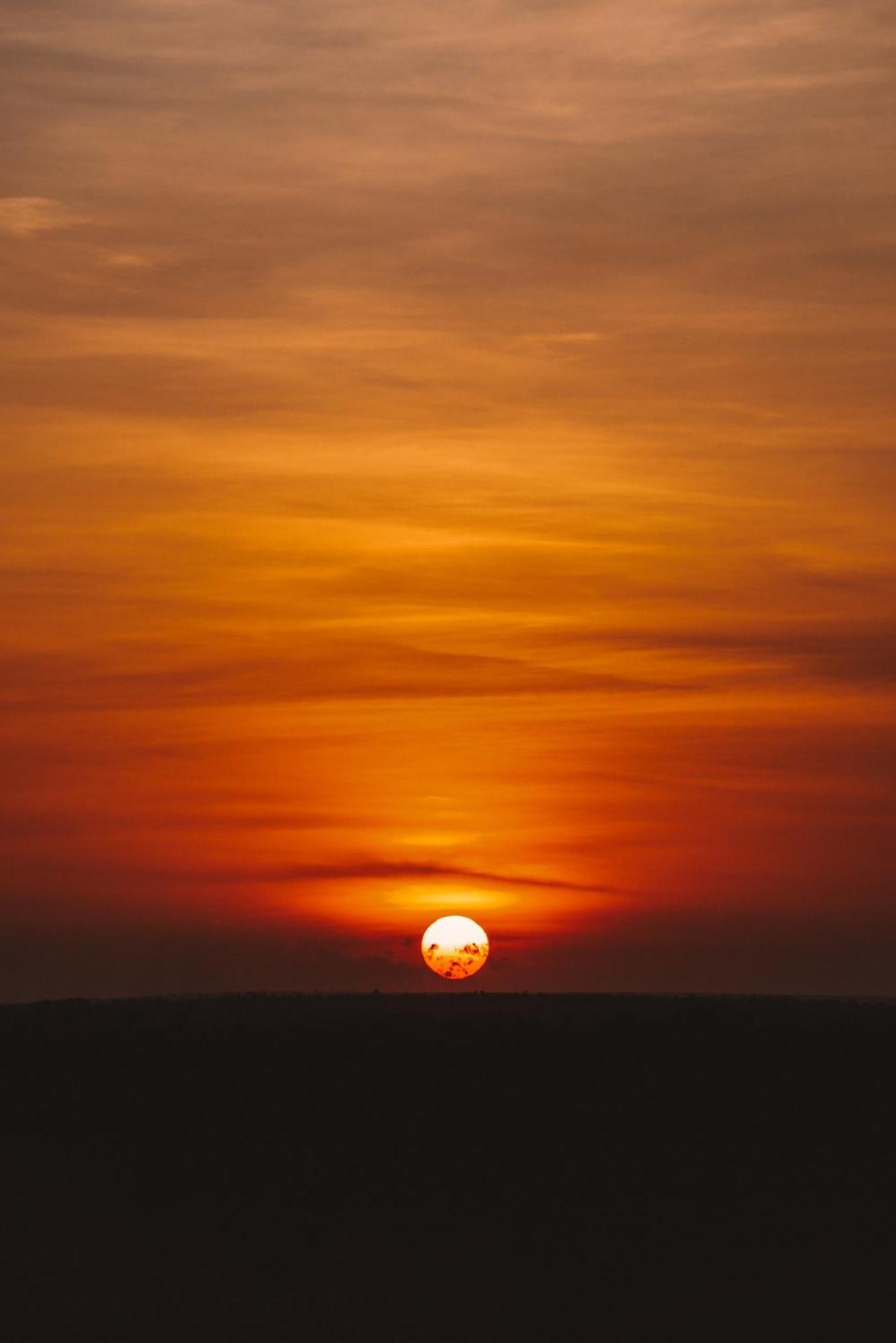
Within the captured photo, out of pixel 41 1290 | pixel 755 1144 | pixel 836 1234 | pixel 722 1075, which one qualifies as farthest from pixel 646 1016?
pixel 41 1290

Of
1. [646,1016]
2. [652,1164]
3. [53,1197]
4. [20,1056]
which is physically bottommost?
[53,1197]

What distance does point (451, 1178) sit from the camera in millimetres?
41969

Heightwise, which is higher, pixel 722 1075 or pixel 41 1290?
pixel 722 1075

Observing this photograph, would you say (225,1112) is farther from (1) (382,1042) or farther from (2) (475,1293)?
(2) (475,1293)

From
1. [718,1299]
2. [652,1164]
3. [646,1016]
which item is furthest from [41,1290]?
[646,1016]

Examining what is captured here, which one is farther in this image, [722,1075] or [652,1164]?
[722,1075]

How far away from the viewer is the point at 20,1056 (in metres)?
53.0

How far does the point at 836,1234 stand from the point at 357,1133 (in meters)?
11.4

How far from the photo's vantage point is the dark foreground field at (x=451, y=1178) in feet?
112

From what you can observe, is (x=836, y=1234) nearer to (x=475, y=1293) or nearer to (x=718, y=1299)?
(x=718, y=1299)

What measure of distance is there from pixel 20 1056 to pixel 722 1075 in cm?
1793

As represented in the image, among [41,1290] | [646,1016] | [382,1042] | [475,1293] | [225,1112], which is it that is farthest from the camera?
[646,1016]

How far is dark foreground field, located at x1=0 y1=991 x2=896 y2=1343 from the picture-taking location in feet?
112

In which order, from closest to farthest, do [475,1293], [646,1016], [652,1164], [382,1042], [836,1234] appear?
1. [475,1293]
2. [836,1234]
3. [652,1164]
4. [382,1042]
5. [646,1016]
